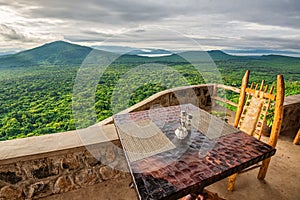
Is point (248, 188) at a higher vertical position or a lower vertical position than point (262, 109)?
lower

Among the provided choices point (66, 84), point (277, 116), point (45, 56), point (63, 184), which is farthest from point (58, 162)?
point (45, 56)

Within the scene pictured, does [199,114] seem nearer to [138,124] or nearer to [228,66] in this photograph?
[138,124]

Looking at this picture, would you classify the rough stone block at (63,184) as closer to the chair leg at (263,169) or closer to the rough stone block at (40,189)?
the rough stone block at (40,189)

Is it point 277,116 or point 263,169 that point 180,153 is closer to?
point 277,116

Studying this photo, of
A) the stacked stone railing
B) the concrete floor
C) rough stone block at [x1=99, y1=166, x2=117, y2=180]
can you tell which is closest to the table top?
the stacked stone railing

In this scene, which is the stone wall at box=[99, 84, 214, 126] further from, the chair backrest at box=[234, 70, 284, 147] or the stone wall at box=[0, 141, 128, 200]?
the chair backrest at box=[234, 70, 284, 147]
